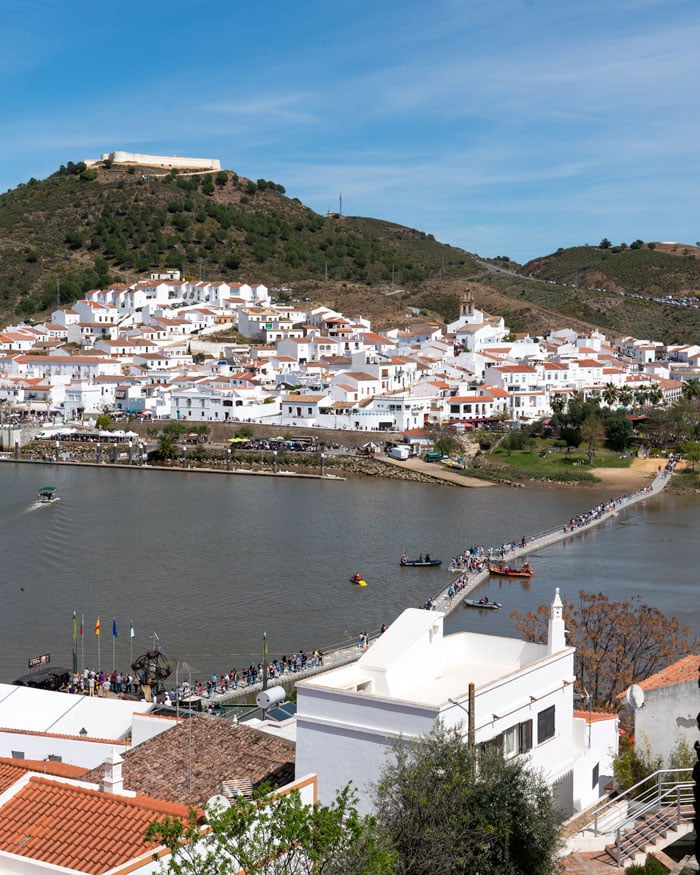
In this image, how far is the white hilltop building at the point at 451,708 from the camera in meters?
8.70

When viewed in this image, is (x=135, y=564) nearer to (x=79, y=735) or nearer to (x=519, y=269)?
(x=79, y=735)

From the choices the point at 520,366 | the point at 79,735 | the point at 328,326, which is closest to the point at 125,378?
the point at 328,326

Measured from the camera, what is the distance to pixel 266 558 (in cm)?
2773

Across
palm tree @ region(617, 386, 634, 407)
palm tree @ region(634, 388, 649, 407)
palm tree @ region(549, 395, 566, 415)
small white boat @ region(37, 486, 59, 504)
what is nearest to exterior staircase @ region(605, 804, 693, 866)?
small white boat @ region(37, 486, 59, 504)

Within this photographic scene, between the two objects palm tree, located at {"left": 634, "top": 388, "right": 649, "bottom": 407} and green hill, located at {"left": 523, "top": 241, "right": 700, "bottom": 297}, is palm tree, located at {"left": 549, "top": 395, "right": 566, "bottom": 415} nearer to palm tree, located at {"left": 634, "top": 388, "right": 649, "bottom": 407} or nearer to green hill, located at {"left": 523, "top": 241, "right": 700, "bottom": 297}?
palm tree, located at {"left": 634, "top": 388, "right": 649, "bottom": 407}

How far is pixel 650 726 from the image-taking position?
35.1 feet

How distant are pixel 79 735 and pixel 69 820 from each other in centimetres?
495

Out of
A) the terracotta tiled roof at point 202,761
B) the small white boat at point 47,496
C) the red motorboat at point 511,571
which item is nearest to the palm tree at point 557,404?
the small white boat at point 47,496

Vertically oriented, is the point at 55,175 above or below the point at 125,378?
above

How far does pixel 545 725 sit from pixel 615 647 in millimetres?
8295

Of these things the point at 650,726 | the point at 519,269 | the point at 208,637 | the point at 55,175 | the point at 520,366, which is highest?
the point at 55,175

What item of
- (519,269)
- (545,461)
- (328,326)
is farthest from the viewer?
(519,269)

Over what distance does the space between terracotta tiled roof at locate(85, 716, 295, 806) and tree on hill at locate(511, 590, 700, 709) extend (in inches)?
253

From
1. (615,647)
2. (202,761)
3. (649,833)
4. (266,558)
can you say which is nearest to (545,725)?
(649,833)
